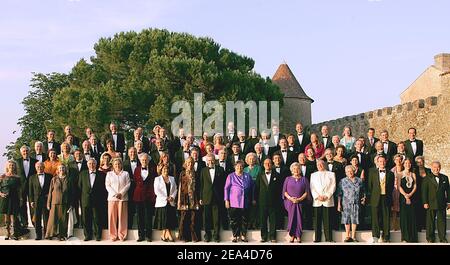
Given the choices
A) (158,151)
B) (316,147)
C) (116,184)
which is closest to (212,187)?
(158,151)

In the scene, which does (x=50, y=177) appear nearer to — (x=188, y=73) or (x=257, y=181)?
(x=257, y=181)

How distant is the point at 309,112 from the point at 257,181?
33.8 m

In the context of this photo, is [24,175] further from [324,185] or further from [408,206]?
[408,206]

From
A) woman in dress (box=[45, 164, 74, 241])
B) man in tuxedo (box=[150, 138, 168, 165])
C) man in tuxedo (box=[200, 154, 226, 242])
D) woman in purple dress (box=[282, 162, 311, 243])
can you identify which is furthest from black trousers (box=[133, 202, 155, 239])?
woman in purple dress (box=[282, 162, 311, 243])

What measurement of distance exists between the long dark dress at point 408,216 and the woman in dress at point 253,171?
2.73m

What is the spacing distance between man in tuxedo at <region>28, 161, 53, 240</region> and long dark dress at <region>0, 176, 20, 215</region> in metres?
0.26

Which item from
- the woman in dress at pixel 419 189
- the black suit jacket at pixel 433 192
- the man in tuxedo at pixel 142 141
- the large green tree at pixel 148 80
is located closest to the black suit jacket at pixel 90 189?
the man in tuxedo at pixel 142 141

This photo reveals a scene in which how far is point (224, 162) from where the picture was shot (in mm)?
12828

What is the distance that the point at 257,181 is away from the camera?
12.4 metres

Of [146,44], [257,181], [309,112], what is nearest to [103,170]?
[257,181]

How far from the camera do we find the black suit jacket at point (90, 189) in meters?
12.3

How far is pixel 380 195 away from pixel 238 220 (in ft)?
8.91

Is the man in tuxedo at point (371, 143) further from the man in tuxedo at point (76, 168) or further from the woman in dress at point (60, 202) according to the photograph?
the woman in dress at point (60, 202)
